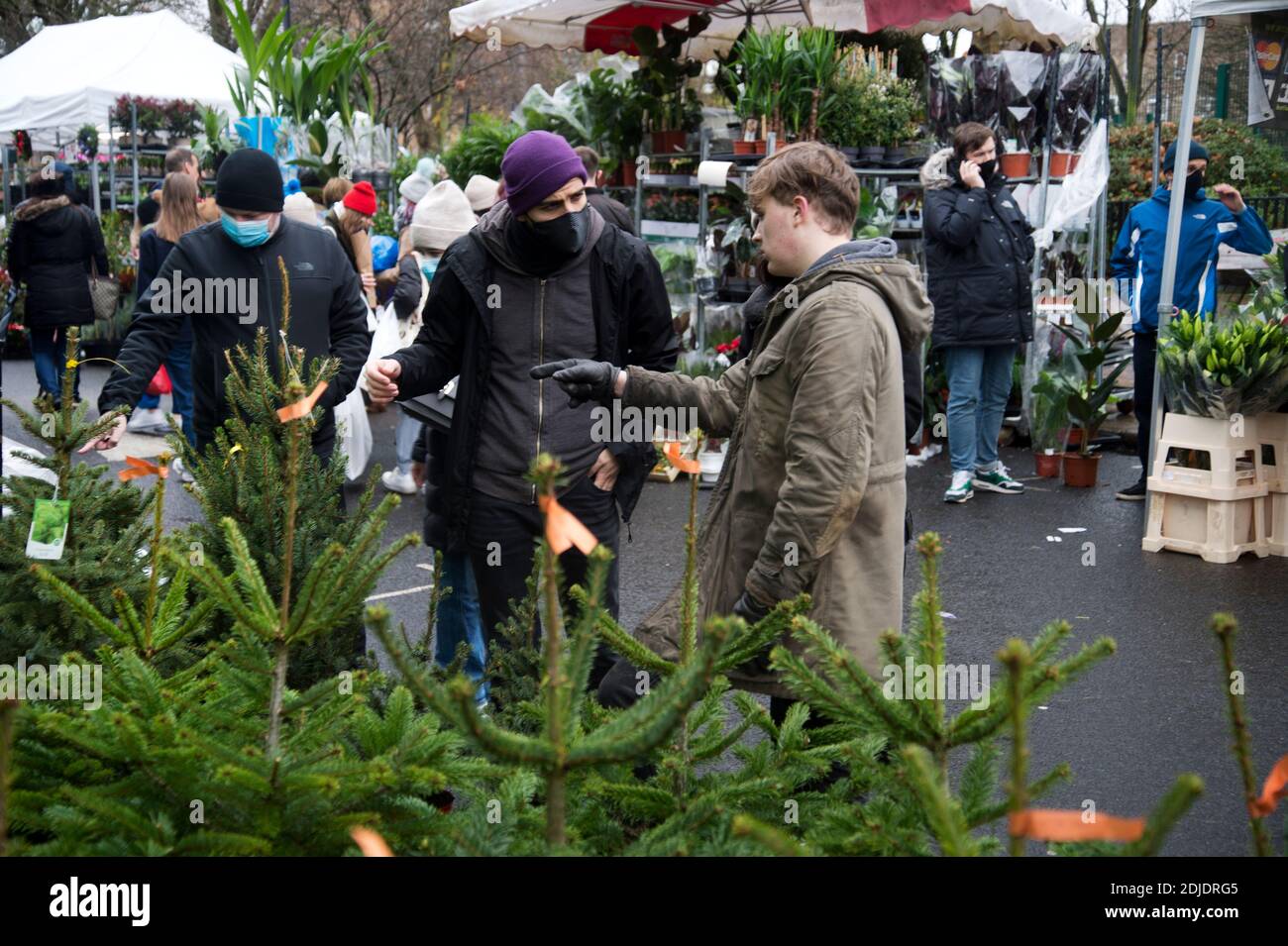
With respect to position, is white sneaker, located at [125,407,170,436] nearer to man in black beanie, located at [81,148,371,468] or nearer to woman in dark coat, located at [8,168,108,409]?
woman in dark coat, located at [8,168,108,409]

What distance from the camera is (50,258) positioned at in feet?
37.2

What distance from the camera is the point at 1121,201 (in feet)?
61.9

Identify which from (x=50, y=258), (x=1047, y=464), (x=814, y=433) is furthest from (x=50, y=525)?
(x=50, y=258)

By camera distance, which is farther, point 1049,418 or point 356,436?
point 1049,418

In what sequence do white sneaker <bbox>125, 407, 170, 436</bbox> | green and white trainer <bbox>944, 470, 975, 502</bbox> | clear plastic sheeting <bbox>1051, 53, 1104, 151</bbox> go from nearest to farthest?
1. green and white trainer <bbox>944, 470, 975, 502</bbox>
2. clear plastic sheeting <bbox>1051, 53, 1104, 151</bbox>
3. white sneaker <bbox>125, 407, 170, 436</bbox>

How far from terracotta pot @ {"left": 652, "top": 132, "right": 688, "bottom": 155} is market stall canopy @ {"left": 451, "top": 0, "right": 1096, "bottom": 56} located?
1019 mm

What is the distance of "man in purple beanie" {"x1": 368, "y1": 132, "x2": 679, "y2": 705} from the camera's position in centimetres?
408

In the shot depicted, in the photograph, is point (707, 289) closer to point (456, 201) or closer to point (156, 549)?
point (456, 201)

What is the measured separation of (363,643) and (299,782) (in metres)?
2.06

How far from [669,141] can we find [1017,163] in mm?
2685

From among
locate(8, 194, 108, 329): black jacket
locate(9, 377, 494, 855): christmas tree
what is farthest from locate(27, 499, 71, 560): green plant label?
locate(8, 194, 108, 329): black jacket

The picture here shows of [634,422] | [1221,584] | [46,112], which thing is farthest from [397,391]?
[46,112]

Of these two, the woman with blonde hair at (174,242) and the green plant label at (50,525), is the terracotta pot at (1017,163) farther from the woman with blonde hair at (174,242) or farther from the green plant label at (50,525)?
the green plant label at (50,525)

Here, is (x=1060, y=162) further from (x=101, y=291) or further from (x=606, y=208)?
(x=101, y=291)
